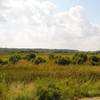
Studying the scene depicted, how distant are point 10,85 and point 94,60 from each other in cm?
3626

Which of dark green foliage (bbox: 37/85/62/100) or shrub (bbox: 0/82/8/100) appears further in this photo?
shrub (bbox: 0/82/8/100)

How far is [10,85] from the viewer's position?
18.8 metres

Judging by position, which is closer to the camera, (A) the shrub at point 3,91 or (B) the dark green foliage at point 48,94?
(B) the dark green foliage at point 48,94

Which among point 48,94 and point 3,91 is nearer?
point 48,94

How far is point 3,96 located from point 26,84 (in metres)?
3.51

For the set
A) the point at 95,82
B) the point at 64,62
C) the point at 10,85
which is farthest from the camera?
the point at 64,62

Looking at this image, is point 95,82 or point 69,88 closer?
point 69,88

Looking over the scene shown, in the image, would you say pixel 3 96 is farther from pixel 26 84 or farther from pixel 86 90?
pixel 86 90

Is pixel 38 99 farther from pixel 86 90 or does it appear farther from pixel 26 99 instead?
pixel 86 90

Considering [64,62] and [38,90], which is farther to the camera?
[64,62]

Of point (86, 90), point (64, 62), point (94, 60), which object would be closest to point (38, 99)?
point (86, 90)

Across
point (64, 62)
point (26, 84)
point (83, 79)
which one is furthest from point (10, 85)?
point (64, 62)

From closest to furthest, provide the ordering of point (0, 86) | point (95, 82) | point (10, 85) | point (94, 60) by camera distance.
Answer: point (0, 86)
point (10, 85)
point (95, 82)
point (94, 60)

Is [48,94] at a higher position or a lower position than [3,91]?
higher
